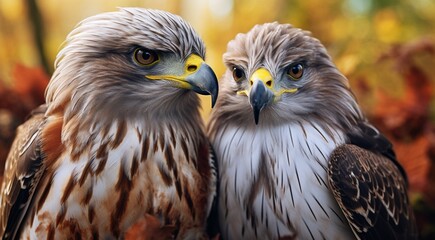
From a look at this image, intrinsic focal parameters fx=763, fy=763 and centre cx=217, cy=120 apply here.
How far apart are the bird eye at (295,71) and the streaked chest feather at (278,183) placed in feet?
0.80

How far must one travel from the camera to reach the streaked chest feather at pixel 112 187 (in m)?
3.45

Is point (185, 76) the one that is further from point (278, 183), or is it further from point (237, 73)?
point (278, 183)

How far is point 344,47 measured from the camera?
552 cm

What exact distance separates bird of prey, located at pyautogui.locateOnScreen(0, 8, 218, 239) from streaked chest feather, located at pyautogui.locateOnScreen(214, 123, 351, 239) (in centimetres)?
29

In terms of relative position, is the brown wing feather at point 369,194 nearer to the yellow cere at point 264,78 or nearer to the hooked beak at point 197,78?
the yellow cere at point 264,78

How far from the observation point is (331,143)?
3.79m

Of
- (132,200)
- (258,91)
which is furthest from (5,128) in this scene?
(258,91)

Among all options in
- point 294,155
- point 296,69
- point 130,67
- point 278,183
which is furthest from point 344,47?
point 130,67

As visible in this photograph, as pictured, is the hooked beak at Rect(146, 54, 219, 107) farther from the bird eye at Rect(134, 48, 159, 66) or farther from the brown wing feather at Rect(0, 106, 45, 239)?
the brown wing feather at Rect(0, 106, 45, 239)

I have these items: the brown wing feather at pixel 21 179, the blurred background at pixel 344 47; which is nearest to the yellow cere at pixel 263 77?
the brown wing feather at pixel 21 179

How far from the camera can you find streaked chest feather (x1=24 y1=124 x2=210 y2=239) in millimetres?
3449

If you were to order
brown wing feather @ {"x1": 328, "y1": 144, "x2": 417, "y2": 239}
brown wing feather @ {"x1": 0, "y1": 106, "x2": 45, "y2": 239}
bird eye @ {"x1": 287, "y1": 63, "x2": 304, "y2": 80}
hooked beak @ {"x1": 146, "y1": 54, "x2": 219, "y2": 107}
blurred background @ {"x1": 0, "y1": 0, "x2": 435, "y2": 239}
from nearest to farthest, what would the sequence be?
hooked beak @ {"x1": 146, "y1": 54, "x2": 219, "y2": 107}
brown wing feather @ {"x1": 0, "y1": 106, "x2": 45, "y2": 239}
brown wing feather @ {"x1": 328, "y1": 144, "x2": 417, "y2": 239}
bird eye @ {"x1": 287, "y1": 63, "x2": 304, "y2": 80}
blurred background @ {"x1": 0, "y1": 0, "x2": 435, "y2": 239}

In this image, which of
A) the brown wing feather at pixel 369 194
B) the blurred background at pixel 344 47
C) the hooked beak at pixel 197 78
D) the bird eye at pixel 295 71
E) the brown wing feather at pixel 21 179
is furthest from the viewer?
the blurred background at pixel 344 47

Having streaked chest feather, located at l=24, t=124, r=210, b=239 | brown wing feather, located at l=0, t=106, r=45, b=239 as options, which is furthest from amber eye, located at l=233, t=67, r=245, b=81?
brown wing feather, located at l=0, t=106, r=45, b=239
